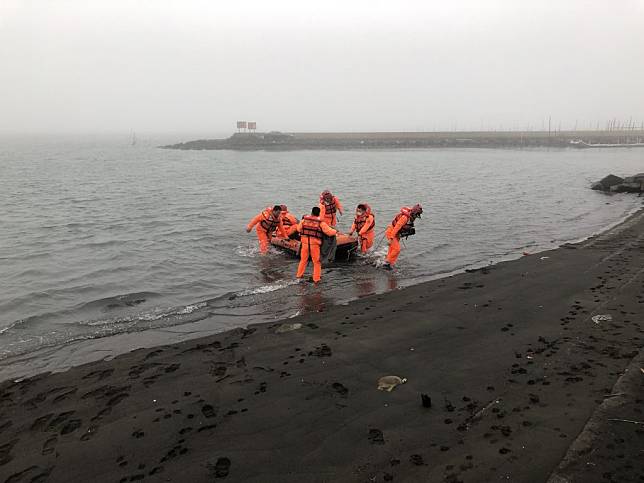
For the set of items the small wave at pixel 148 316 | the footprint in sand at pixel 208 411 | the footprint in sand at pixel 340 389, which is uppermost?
the footprint in sand at pixel 340 389

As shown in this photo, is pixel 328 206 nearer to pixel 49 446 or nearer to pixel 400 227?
pixel 400 227

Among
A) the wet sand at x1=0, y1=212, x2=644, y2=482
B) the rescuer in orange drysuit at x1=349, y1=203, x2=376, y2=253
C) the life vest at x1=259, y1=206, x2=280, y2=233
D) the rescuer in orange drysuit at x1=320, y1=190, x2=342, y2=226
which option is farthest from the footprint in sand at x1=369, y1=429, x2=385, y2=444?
the rescuer in orange drysuit at x1=320, y1=190, x2=342, y2=226

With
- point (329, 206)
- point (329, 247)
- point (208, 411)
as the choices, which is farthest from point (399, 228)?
point (208, 411)

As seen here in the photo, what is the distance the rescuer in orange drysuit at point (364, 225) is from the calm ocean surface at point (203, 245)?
560 millimetres

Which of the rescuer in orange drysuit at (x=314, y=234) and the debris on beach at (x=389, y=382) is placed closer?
the debris on beach at (x=389, y=382)

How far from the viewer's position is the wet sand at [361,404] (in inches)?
176

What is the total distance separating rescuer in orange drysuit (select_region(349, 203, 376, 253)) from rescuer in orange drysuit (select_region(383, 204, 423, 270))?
0.87m

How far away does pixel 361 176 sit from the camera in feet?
145

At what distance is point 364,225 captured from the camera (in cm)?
1388

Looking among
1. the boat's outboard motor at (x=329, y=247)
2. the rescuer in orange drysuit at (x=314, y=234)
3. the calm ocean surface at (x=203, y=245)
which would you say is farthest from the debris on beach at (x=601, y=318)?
the boat's outboard motor at (x=329, y=247)

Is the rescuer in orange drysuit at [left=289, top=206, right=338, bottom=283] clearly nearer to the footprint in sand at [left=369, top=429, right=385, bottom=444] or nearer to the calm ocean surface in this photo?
the calm ocean surface

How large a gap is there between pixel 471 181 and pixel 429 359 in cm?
3427

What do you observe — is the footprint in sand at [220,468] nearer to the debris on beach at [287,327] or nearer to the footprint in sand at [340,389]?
the footprint in sand at [340,389]

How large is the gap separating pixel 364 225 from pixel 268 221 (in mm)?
2934
